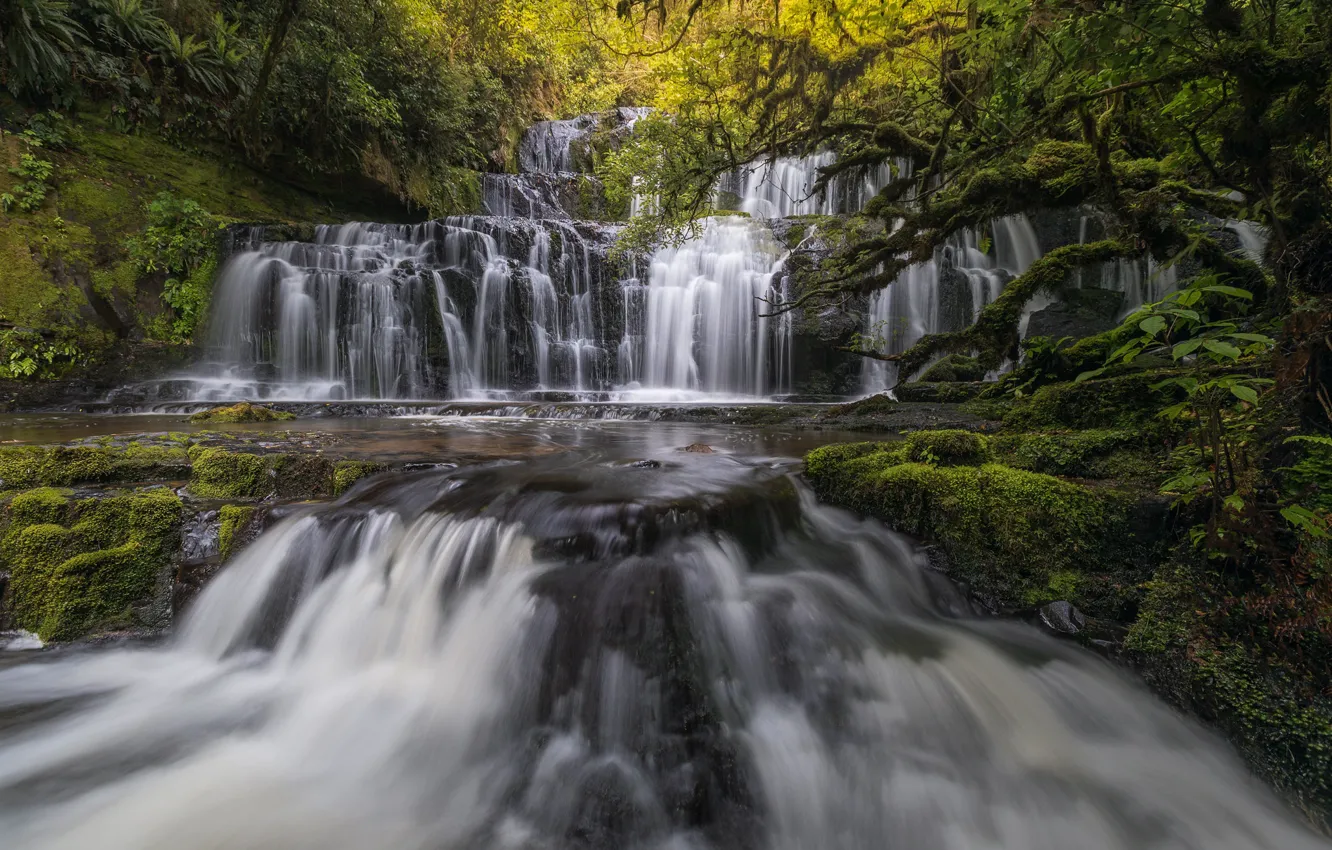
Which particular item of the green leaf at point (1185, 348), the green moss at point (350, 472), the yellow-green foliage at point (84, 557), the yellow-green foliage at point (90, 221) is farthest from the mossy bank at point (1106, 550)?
the yellow-green foliage at point (90, 221)

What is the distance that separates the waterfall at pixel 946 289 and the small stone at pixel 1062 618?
10.2m

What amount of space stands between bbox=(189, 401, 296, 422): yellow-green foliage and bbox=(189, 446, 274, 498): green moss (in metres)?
4.49

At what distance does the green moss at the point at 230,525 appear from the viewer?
3.50 metres

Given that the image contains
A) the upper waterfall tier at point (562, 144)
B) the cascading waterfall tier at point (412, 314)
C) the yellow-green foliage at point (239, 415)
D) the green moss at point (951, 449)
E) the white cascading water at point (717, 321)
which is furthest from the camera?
the upper waterfall tier at point (562, 144)

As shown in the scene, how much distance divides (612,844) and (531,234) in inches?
568

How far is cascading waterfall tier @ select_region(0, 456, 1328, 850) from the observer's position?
2.14 m

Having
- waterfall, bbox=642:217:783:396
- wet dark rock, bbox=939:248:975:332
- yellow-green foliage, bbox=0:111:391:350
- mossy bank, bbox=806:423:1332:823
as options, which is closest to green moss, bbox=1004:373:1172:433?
mossy bank, bbox=806:423:1332:823

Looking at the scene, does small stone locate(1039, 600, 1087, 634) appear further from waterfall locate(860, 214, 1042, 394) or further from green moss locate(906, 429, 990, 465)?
waterfall locate(860, 214, 1042, 394)

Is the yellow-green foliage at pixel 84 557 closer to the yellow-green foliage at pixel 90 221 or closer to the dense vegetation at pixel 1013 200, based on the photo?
the dense vegetation at pixel 1013 200

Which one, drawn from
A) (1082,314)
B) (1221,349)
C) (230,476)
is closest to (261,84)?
(230,476)

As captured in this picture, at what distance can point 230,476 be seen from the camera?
3998mm

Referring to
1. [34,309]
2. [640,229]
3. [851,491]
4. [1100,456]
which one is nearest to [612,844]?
[851,491]

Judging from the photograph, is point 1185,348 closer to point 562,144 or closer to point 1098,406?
point 1098,406

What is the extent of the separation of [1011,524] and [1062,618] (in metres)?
0.54
